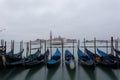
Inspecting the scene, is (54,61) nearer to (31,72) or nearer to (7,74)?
(31,72)

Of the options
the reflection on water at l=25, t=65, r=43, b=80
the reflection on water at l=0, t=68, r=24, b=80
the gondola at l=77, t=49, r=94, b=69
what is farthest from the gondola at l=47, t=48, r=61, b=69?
the reflection on water at l=0, t=68, r=24, b=80

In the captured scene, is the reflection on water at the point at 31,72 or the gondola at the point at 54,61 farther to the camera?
the gondola at the point at 54,61

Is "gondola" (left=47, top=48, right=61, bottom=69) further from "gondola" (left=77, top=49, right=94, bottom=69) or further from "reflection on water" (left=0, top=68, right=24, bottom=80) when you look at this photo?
"reflection on water" (left=0, top=68, right=24, bottom=80)

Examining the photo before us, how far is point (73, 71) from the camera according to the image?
35.1 ft

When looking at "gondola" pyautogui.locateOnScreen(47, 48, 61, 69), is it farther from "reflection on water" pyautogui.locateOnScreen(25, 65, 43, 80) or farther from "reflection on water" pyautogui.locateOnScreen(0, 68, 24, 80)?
"reflection on water" pyautogui.locateOnScreen(0, 68, 24, 80)

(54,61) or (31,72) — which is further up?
(54,61)

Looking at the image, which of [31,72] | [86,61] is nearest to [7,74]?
[31,72]

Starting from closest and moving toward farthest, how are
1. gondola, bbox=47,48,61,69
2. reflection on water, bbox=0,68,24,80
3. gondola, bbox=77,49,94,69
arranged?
reflection on water, bbox=0,68,24,80
gondola, bbox=77,49,94,69
gondola, bbox=47,48,61,69

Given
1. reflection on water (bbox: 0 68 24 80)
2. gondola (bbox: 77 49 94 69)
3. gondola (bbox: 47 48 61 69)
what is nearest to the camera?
reflection on water (bbox: 0 68 24 80)

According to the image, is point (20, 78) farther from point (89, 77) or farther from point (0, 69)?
point (89, 77)

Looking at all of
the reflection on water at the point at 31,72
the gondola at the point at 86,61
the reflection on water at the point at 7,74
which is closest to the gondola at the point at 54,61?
the reflection on water at the point at 31,72

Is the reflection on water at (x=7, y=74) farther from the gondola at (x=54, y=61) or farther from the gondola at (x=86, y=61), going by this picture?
the gondola at (x=86, y=61)

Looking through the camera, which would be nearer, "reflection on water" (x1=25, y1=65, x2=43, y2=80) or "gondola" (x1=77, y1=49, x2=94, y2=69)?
"reflection on water" (x1=25, y1=65, x2=43, y2=80)

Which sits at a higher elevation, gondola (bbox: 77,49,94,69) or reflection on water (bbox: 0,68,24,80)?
gondola (bbox: 77,49,94,69)
